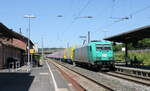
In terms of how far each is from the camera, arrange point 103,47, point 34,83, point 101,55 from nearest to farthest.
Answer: point 34,83 < point 101,55 < point 103,47

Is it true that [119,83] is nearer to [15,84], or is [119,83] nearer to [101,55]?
[15,84]

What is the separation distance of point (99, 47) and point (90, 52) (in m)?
1.11

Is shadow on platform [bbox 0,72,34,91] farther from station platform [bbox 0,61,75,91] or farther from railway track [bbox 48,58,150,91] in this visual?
railway track [bbox 48,58,150,91]

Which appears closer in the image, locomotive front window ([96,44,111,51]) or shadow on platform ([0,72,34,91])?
shadow on platform ([0,72,34,91])

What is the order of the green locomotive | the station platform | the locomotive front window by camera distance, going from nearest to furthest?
the station platform → the green locomotive → the locomotive front window

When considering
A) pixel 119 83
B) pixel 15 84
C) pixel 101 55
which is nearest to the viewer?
pixel 15 84

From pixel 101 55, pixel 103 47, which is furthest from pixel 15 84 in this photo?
pixel 103 47

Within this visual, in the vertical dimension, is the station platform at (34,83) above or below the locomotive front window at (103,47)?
below

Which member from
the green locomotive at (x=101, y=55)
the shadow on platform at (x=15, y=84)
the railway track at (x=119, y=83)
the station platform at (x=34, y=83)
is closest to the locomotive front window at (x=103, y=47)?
the green locomotive at (x=101, y=55)

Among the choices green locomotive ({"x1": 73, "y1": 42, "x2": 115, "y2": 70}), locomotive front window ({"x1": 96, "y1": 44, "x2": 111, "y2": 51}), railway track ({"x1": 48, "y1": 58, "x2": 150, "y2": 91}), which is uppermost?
locomotive front window ({"x1": 96, "y1": 44, "x2": 111, "y2": 51})

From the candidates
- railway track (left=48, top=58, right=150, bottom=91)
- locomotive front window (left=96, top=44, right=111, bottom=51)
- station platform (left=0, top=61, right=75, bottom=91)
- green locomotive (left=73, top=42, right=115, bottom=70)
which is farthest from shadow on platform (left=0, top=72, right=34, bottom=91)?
locomotive front window (left=96, top=44, right=111, bottom=51)

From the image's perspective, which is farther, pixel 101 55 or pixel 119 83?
pixel 101 55

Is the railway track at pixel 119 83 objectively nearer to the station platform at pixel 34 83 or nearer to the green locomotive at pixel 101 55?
the station platform at pixel 34 83

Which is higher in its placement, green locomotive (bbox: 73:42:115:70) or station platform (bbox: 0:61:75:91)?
green locomotive (bbox: 73:42:115:70)
